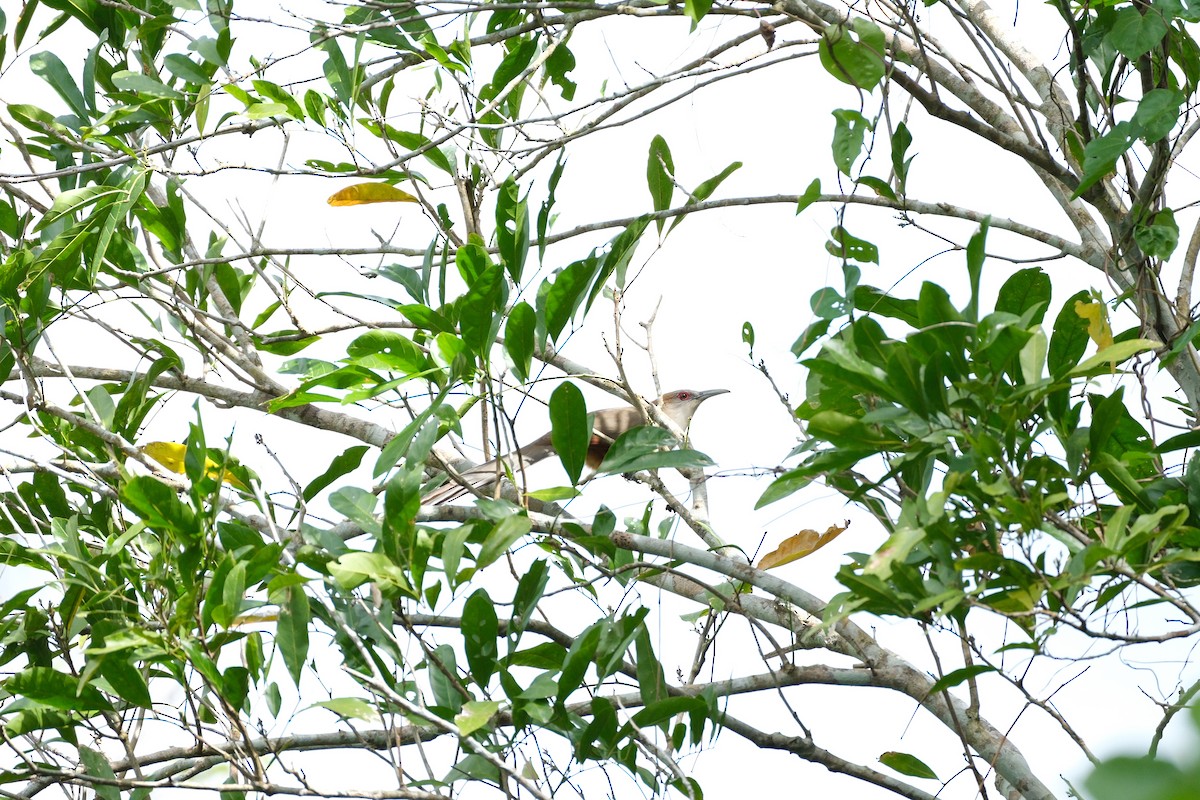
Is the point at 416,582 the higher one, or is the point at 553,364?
the point at 553,364

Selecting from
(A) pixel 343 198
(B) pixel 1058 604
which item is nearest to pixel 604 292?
(A) pixel 343 198

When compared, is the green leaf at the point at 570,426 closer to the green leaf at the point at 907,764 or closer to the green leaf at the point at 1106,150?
the green leaf at the point at 1106,150

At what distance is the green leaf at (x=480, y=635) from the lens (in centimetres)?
228

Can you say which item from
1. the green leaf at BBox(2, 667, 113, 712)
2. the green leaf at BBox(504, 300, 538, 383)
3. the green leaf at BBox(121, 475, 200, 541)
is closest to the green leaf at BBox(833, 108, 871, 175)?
the green leaf at BBox(504, 300, 538, 383)

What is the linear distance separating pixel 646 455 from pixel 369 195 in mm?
1701

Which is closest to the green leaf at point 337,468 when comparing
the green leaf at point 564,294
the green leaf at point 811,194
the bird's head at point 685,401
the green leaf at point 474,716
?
the green leaf at point 564,294

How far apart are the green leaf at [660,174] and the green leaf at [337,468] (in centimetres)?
97

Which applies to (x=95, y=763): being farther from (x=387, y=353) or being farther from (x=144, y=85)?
(x=144, y=85)

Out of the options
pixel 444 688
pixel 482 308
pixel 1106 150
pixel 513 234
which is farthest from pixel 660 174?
pixel 444 688

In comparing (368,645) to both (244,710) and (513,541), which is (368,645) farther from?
(513,541)

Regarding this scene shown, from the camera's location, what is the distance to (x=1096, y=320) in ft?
6.70

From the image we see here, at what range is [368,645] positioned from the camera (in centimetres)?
245

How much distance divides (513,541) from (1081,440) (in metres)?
1.00

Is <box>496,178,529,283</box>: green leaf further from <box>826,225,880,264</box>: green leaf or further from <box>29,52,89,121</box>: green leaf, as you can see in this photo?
A: <box>29,52,89,121</box>: green leaf
